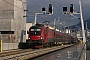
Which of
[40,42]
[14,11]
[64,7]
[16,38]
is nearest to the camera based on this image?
[64,7]

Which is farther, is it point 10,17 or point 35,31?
point 10,17

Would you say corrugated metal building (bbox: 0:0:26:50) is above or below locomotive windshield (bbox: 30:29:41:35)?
above

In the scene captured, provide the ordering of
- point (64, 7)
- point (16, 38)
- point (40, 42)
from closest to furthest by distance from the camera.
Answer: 1. point (64, 7)
2. point (40, 42)
3. point (16, 38)

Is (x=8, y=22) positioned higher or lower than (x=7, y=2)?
lower

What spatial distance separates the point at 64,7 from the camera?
3878 centimetres

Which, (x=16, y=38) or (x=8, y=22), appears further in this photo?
(x=8, y=22)

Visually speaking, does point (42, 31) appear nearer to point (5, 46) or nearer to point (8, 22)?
point (5, 46)

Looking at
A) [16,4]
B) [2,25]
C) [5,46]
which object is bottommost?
[5,46]

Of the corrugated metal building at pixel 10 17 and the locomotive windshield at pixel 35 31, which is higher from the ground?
the corrugated metal building at pixel 10 17

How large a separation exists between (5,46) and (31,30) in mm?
5208

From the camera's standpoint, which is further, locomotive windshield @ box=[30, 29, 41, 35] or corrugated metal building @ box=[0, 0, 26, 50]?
corrugated metal building @ box=[0, 0, 26, 50]

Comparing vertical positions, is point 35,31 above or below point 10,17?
below

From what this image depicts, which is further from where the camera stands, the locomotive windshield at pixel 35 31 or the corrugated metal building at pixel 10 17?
the corrugated metal building at pixel 10 17

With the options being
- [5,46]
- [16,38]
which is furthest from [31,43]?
[16,38]
